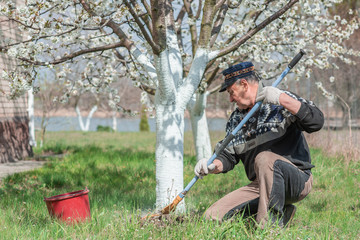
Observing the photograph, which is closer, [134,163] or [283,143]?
[283,143]

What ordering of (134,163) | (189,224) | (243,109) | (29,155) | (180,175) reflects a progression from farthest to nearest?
(29,155), (134,163), (180,175), (243,109), (189,224)

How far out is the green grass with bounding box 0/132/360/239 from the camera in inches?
114

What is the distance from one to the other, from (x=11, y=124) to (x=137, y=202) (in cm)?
557

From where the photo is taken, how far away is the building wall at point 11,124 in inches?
323

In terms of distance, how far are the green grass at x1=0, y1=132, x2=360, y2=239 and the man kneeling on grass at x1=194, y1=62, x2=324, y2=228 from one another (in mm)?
195

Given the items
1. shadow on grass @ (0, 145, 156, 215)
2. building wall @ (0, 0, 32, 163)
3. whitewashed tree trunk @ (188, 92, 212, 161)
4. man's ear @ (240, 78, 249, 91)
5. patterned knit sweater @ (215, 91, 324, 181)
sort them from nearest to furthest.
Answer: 1. patterned knit sweater @ (215, 91, 324, 181)
2. man's ear @ (240, 78, 249, 91)
3. shadow on grass @ (0, 145, 156, 215)
4. whitewashed tree trunk @ (188, 92, 212, 161)
5. building wall @ (0, 0, 32, 163)

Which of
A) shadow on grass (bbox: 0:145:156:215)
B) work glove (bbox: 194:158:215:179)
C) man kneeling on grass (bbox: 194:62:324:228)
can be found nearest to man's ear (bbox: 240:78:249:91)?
man kneeling on grass (bbox: 194:62:324:228)

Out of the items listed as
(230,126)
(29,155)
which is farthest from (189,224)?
(29,155)

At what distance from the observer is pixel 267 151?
10.3 feet

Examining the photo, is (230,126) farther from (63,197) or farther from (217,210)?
(63,197)

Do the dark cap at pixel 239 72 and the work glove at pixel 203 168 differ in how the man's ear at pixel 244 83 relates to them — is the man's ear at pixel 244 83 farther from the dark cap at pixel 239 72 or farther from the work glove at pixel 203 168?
the work glove at pixel 203 168

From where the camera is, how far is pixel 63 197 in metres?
3.26

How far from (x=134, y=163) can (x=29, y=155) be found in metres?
3.56

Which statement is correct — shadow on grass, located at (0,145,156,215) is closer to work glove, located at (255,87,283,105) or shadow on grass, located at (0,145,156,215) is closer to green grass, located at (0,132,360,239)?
green grass, located at (0,132,360,239)
